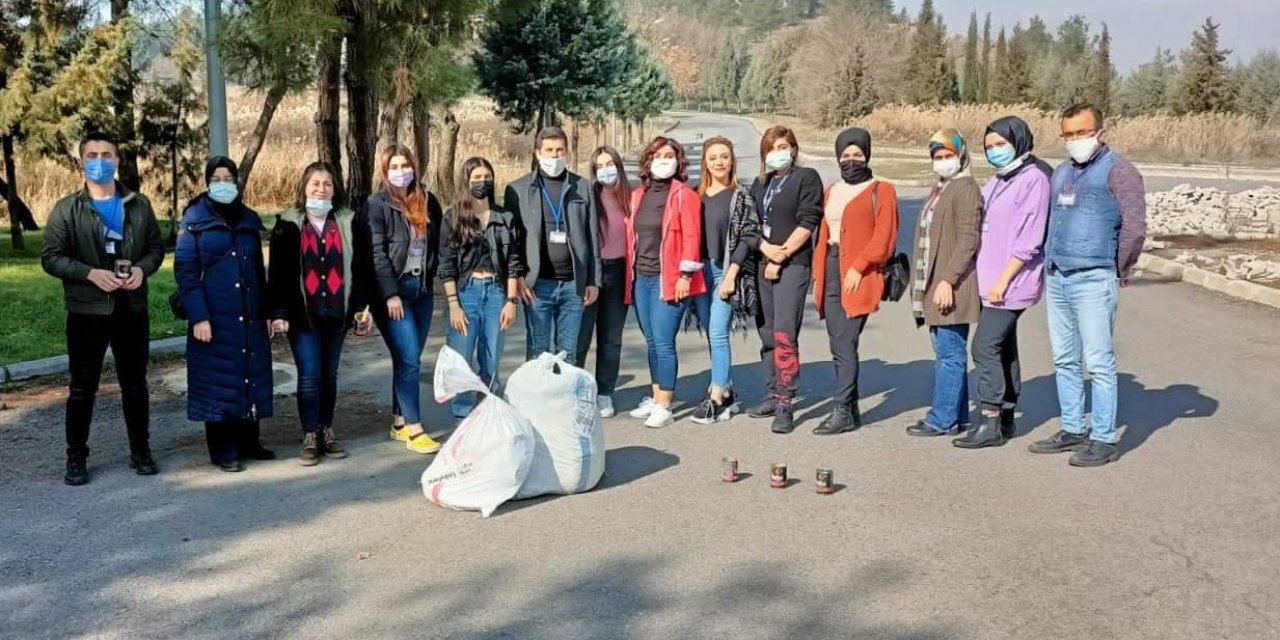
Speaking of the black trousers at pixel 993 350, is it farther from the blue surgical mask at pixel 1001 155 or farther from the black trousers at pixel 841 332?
the blue surgical mask at pixel 1001 155

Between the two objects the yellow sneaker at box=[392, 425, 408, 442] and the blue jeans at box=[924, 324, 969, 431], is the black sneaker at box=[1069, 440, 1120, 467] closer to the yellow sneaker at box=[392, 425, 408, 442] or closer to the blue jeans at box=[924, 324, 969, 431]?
the blue jeans at box=[924, 324, 969, 431]

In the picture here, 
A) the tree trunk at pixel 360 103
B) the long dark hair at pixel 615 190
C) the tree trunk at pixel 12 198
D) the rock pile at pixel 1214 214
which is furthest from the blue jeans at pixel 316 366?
the rock pile at pixel 1214 214

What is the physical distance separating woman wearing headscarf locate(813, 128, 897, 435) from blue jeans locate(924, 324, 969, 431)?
0.48 metres

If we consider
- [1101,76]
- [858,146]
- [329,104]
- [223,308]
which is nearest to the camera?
[223,308]

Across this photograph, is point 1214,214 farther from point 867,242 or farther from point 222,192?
point 222,192

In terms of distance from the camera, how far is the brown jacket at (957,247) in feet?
21.8

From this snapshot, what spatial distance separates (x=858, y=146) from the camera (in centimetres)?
678

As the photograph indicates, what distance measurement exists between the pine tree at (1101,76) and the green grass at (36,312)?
59452 millimetres

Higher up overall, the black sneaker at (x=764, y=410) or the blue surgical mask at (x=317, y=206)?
the blue surgical mask at (x=317, y=206)

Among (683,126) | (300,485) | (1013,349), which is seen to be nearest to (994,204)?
(1013,349)

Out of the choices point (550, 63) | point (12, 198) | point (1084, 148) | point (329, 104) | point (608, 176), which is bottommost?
point (12, 198)

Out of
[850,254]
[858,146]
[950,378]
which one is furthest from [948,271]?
[858,146]

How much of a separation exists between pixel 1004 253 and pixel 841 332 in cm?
113

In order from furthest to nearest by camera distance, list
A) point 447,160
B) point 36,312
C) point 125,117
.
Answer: point 447,160 → point 125,117 → point 36,312
